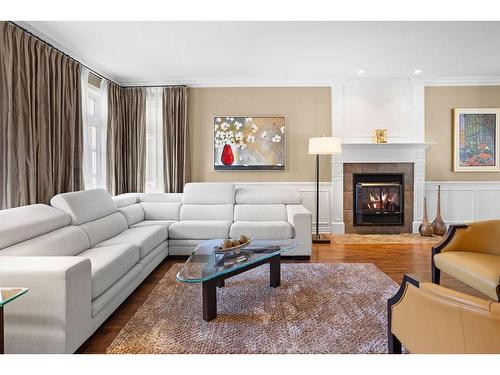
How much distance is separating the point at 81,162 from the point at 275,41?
104 inches

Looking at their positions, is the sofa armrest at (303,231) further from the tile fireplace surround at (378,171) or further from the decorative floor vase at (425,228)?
the decorative floor vase at (425,228)

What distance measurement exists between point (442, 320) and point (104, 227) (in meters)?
2.83

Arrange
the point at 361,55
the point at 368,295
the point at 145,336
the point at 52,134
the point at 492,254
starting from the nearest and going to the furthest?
the point at 145,336, the point at 492,254, the point at 368,295, the point at 52,134, the point at 361,55

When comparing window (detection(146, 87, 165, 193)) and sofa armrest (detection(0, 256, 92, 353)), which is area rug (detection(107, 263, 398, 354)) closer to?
sofa armrest (detection(0, 256, 92, 353))

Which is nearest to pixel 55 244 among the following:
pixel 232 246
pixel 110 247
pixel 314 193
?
pixel 110 247

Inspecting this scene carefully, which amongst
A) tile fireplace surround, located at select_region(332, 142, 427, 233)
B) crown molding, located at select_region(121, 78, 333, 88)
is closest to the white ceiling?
crown molding, located at select_region(121, 78, 333, 88)

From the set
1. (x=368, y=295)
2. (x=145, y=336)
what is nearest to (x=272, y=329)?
(x=145, y=336)

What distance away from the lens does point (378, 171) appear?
16.2 feet

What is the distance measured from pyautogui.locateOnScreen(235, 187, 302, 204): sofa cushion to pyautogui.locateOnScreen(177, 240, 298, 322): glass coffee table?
1467 millimetres

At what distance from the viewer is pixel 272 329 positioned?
197cm

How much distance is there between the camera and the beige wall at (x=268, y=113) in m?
4.98

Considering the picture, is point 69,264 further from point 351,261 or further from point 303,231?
point 351,261

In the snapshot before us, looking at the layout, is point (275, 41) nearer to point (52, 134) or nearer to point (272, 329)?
point (52, 134)

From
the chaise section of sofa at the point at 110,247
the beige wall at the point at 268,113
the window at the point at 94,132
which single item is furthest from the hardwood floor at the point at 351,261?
the window at the point at 94,132
